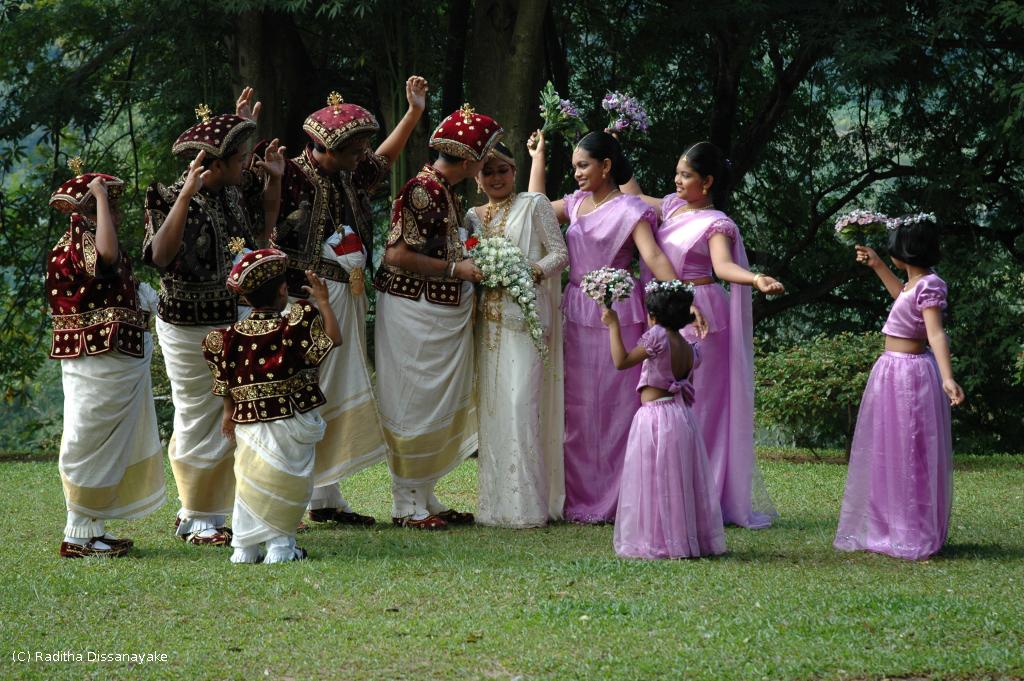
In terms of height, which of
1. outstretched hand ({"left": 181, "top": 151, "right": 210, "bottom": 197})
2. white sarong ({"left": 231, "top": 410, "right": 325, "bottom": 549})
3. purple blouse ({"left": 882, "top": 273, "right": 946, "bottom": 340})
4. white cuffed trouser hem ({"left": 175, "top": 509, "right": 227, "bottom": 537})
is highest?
outstretched hand ({"left": 181, "top": 151, "right": 210, "bottom": 197})

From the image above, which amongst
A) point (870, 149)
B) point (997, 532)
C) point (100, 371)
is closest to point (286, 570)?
point (100, 371)

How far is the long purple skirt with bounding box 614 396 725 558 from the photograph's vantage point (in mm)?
6531

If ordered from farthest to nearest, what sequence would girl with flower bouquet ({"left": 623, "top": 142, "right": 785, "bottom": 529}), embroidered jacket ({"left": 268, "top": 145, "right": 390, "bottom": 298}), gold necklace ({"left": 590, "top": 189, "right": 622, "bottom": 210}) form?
gold necklace ({"left": 590, "top": 189, "right": 622, "bottom": 210})
girl with flower bouquet ({"left": 623, "top": 142, "right": 785, "bottom": 529})
embroidered jacket ({"left": 268, "top": 145, "right": 390, "bottom": 298})

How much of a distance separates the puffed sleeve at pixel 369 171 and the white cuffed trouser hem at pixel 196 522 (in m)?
2.13

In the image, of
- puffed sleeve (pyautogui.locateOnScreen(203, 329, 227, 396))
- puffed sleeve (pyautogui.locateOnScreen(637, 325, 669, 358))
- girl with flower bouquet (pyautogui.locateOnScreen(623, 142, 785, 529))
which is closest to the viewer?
puffed sleeve (pyautogui.locateOnScreen(203, 329, 227, 396))

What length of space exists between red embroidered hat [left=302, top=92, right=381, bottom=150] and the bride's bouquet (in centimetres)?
95

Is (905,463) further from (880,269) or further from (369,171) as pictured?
(369,171)

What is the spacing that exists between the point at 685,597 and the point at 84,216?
3563 mm

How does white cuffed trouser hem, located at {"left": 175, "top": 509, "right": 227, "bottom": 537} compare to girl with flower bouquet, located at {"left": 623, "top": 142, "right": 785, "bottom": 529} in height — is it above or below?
below

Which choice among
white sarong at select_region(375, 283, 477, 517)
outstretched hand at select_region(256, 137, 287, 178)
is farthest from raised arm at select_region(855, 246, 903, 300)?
outstretched hand at select_region(256, 137, 287, 178)

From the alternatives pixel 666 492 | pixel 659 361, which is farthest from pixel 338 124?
pixel 666 492

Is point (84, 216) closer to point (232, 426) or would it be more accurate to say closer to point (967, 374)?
point (232, 426)

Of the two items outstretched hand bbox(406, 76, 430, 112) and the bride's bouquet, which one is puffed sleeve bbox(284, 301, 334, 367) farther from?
outstretched hand bbox(406, 76, 430, 112)

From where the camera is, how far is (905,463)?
676 cm
